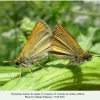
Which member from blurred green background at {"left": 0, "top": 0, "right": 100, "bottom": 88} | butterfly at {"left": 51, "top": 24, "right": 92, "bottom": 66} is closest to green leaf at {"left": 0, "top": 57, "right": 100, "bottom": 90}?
butterfly at {"left": 51, "top": 24, "right": 92, "bottom": 66}

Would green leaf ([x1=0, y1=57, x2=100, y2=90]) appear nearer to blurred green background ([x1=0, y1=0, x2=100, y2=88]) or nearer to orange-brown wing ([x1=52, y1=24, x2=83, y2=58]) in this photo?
orange-brown wing ([x1=52, y1=24, x2=83, y2=58])

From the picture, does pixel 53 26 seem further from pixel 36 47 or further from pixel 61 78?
pixel 61 78

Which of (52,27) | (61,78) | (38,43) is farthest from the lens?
(52,27)

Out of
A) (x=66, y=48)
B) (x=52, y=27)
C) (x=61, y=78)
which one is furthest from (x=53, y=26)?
(x=61, y=78)

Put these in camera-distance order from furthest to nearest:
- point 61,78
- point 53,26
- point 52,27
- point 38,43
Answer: point 52,27, point 53,26, point 38,43, point 61,78

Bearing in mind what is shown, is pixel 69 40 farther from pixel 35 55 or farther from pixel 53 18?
pixel 53 18

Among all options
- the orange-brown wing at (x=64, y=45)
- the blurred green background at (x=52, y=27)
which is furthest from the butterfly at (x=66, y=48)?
the blurred green background at (x=52, y=27)
